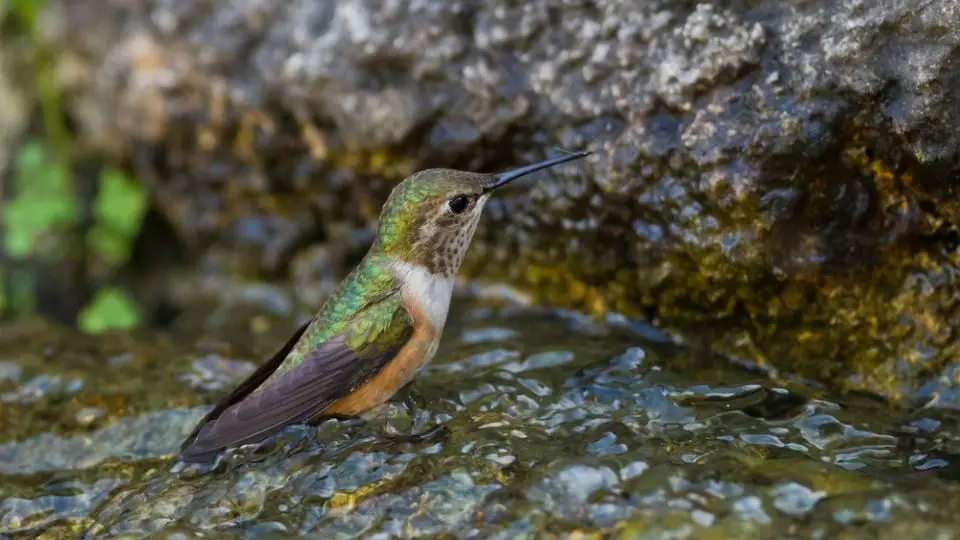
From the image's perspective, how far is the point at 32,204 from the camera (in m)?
7.31

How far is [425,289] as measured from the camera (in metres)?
4.37

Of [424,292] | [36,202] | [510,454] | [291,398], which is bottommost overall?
[510,454]

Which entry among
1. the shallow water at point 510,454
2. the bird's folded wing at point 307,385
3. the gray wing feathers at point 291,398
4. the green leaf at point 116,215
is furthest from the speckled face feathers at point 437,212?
the green leaf at point 116,215

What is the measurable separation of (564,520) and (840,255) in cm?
192

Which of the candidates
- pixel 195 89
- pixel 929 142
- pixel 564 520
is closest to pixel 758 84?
pixel 929 142

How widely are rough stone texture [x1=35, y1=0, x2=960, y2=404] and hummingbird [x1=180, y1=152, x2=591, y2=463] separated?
0.68 metres

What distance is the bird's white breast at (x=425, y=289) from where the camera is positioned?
4.31 m

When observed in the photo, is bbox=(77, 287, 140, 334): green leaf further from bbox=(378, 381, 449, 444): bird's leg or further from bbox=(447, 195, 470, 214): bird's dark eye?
bbox=(447, 195, 470, 214): bird's dark eye

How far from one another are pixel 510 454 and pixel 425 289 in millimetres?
988

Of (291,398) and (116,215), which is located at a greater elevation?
(116,215)

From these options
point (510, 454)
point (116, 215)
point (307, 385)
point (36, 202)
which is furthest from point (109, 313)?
point (510, 454)

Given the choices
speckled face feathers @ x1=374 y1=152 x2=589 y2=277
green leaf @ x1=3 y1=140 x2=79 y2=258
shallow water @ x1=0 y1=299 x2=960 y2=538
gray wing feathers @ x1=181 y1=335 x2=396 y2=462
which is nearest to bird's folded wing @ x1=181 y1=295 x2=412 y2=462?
gray wing feathers @ x1=181 y1=335 x2=396 y2=462

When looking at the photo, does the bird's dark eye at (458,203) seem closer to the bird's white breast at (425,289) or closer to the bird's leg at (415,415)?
the bird's white breast at (425,289)

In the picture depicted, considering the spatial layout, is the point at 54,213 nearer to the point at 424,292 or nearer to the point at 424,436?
the point at 424,292
